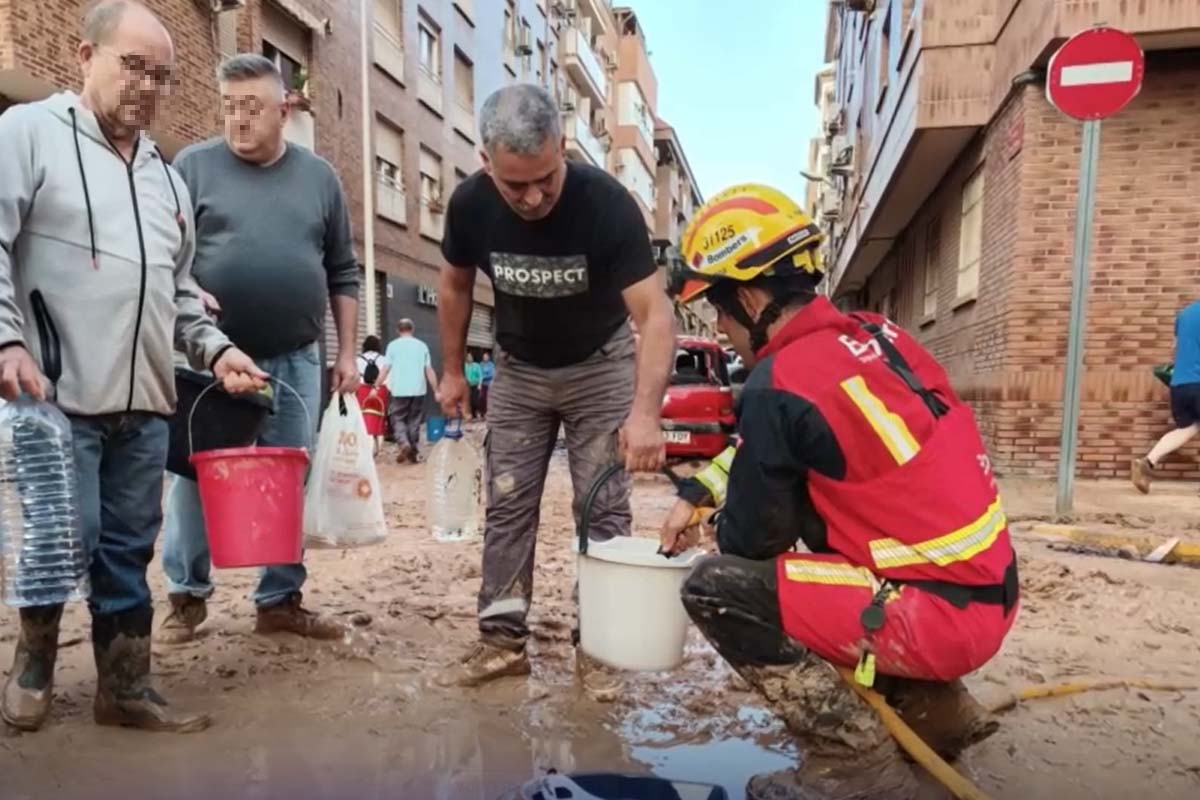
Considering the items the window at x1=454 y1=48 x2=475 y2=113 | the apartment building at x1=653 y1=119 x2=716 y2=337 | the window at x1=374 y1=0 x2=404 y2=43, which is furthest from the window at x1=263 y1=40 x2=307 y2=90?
the apartment building at x1=653 y1=119 x2=716 y2=337

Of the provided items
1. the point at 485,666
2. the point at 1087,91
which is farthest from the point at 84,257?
the point at 1087,91

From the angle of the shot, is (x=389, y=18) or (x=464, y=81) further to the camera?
(x=464, y=81)

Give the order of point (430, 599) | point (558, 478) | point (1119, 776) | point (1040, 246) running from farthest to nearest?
1. point (558, 478)
2. point (1040, 246)
3. point (430, 599)
4. point (1119, 776)

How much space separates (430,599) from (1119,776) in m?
2.84

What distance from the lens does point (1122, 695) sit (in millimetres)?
2834

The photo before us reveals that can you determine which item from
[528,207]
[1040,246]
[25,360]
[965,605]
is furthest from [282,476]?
[1040,246]

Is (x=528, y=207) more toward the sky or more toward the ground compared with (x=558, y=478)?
more toward the sky

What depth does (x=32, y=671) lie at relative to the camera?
242cm

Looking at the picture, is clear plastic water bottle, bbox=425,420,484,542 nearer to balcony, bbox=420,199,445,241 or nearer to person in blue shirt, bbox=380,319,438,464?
person in blue shirt, bbox=380,319,438,464

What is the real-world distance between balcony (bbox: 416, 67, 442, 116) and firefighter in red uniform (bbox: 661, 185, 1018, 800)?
61.7ft

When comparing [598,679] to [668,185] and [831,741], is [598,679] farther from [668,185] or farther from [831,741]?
[668,185]

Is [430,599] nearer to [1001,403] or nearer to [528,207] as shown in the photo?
[528,207]

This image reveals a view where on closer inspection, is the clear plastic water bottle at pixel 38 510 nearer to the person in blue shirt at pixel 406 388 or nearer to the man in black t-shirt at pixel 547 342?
the man in black t-shirt at pixel 547 342

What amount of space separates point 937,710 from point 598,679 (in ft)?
3.66
